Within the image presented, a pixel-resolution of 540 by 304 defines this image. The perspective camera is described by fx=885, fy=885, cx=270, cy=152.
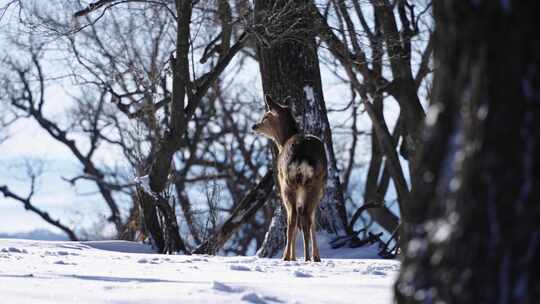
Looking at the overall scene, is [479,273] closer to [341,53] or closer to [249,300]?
[249,300]

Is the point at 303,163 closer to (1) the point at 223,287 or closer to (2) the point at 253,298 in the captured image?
(1) the point at 223,287

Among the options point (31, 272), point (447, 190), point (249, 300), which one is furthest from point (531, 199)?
point (31, 272)

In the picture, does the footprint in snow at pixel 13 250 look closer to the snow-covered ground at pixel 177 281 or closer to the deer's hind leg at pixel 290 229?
the snow-covered ground at pixel 177 281

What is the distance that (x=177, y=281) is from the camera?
226 inches

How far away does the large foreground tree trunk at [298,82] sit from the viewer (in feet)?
40.2

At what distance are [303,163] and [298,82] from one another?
10.5 ft

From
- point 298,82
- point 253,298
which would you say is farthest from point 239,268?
point 298,82

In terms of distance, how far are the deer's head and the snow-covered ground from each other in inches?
126

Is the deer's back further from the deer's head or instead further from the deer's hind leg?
the deer's head

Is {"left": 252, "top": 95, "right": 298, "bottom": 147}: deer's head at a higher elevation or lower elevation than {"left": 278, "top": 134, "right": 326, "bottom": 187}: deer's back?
higher

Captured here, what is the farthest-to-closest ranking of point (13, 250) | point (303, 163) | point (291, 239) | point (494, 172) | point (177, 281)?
point (291, 239)
point (303, 163)
point (13, 250)
point (177, 281)
point (494, 172)

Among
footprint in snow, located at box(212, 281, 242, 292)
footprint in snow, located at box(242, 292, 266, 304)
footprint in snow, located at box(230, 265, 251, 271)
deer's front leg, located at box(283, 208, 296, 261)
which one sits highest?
deer's front leg, located at box(283, 208, 296, 261)

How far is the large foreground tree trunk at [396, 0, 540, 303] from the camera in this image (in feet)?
9.52

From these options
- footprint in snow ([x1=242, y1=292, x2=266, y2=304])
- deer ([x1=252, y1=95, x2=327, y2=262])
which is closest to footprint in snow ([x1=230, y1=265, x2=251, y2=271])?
footprint in snow ([x1=242, y1=292, x2=266, y2=304])
